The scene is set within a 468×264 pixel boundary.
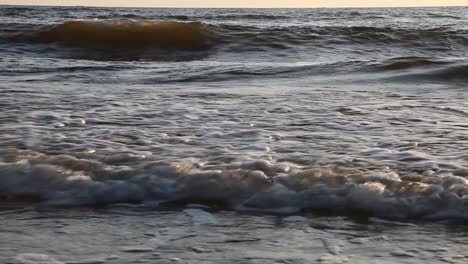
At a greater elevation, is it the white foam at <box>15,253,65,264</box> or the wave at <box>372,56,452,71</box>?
the white foam at <box>15,253,65,264</box>

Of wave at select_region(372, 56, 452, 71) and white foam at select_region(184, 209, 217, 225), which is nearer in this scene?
white foam at select_region(184, 209, 217, 225)

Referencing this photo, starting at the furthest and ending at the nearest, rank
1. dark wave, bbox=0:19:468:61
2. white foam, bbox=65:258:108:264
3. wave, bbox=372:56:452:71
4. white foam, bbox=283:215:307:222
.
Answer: dark wave, bbox=0:19:468:61 < wave, bbox=372:56:452:71 < white foam, bbox=283:215:307:222 < white foam, bbox=65:258:108:264

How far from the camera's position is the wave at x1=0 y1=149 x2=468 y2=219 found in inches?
112

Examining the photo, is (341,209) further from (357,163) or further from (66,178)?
(66,178)

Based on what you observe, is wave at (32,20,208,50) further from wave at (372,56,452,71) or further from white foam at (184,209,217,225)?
white foam at (184,209,217,225)

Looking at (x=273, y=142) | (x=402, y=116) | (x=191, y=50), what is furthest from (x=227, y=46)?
(x=273, y=142)

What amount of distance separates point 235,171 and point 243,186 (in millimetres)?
158

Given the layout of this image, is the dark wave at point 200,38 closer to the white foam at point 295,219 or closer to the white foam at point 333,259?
the white foam at point 295,219

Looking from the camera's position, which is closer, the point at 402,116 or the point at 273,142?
the point at 273,142

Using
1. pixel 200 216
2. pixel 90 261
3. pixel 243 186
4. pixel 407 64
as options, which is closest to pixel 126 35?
pixel 407 64

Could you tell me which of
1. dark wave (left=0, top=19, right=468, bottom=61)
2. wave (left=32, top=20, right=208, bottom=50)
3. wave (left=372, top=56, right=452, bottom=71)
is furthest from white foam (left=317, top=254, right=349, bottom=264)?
wave (left=32, top=20, right=208, bottom=50)

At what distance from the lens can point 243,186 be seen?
3.03 metres

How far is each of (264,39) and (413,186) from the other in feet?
27.9

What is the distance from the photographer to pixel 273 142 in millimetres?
3807
